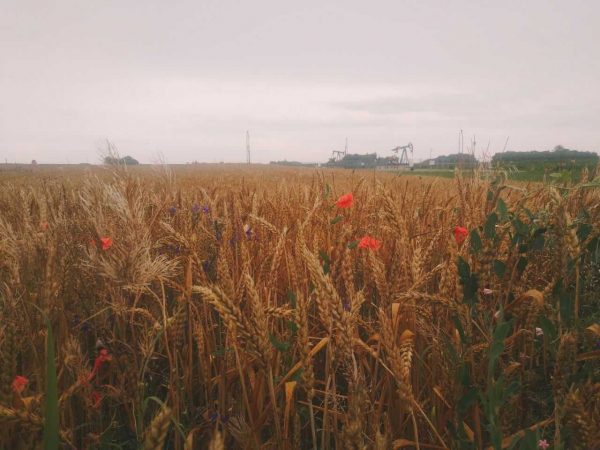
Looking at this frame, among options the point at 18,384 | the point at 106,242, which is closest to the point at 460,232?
the point at 106,242

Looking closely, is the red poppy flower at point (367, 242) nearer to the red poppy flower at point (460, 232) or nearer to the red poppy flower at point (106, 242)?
→ the red poppy flower at point (460, 232)

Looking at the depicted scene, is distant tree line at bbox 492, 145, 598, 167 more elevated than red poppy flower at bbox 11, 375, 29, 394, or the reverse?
distant tree line at bbox 492, 145, 598, 167

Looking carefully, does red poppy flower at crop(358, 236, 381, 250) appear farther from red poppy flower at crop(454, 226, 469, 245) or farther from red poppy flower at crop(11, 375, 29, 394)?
red poppy flower at crop(11, 375, 29, 394)

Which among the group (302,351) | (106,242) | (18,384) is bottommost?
(18,384)

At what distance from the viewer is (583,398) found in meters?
0.60

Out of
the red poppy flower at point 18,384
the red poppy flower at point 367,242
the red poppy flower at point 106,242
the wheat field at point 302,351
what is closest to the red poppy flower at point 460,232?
the wheat field at point 302,351

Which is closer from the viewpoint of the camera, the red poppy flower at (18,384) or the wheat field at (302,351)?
the wheat field at (302,351)

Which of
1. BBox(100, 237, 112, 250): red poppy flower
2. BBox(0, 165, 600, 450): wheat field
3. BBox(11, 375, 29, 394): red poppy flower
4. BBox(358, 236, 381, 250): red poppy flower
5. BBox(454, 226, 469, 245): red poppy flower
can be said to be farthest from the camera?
BBox(454, 226, 469, 245): red poppy flower

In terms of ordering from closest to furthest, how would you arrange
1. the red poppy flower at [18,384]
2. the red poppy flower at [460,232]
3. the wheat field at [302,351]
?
the wheat field at [302,351]
the red poppy flower at [18,384]
the red poppy flower at [460,232]

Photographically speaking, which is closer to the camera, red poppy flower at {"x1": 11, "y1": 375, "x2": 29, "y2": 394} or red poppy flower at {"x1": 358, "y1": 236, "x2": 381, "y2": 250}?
red poppy flower at {"x1": 11, "y1": 375, "x2": 29, "y2": 394}

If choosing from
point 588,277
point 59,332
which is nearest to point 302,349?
point 59,332

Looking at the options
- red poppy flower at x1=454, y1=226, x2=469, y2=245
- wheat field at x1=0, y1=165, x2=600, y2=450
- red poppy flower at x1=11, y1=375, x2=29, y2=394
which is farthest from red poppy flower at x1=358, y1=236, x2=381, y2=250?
red poppy flower at x1=11, y1=375, x2=29, y2=394

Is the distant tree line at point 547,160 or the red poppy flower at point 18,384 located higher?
the distant tree line at point 547,160

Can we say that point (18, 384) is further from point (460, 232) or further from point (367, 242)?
point (460, 232)
